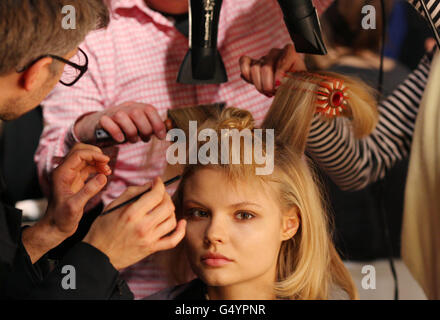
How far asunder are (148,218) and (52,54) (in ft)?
1.00

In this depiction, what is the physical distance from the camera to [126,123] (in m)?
0.95

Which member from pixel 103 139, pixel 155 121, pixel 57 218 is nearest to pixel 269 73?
pixel 155 121

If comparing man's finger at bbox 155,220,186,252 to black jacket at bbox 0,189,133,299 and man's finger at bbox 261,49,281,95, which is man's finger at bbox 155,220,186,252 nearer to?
black jacket at bbox 0,189,133,299

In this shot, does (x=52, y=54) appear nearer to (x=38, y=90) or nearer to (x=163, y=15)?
(x=38, y=90)

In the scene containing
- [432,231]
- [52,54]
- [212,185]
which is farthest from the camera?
[432,231]

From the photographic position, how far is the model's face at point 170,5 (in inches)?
39.4

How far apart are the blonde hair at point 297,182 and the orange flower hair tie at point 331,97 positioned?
0.01 metres

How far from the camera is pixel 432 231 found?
1191mm

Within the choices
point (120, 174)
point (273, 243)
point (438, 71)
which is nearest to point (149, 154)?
point (120, 174)

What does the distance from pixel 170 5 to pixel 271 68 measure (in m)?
0.23
